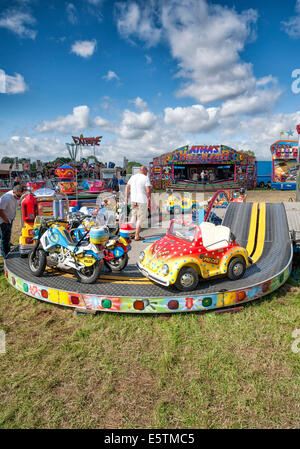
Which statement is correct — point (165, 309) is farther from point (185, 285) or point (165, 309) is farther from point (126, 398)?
point (126, 398)

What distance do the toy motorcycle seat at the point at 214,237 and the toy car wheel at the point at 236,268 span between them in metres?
0.27

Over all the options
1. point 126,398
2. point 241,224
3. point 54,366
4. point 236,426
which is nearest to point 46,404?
point 54,366

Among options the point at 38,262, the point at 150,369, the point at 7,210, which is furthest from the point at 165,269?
the point at 7,210

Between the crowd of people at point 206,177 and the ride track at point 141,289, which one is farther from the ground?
the crowd of people at point 206,177

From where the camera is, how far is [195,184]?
26.1 metres

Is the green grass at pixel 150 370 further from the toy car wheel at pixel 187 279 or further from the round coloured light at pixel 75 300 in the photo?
the toy car wheel at pixel 187 279

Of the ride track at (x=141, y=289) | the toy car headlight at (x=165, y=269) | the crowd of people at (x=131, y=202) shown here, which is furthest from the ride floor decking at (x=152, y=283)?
the crowd of people at (x=131, y=202)

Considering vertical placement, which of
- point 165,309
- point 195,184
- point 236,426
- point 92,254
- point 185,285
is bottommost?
point 236,426

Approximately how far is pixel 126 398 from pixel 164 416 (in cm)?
38

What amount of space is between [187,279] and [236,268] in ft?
2.81

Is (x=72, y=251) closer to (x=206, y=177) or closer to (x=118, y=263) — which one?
(x=118, y=263)

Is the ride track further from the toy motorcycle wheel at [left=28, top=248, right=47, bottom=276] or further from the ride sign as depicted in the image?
the ride sign

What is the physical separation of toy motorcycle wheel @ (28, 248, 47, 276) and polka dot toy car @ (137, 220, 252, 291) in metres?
1.43

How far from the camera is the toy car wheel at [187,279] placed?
3.53m
